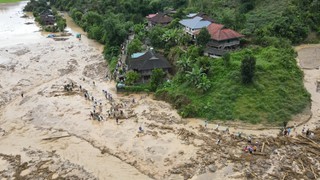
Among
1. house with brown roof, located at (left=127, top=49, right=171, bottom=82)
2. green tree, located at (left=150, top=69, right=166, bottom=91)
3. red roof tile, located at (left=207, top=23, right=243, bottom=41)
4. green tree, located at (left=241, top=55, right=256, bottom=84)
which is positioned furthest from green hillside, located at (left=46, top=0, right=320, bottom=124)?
red roof tile, located at (left=207, top=23, right=243, bottom=41)

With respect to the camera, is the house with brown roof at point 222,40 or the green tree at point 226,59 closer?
the green tree at point 226,59

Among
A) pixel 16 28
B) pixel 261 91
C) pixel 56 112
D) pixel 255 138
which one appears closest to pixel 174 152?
pixel 255 138

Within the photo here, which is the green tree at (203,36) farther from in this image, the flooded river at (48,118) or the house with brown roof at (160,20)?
the house with brown roof at (160,20)

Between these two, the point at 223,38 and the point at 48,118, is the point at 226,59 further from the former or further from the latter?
the point at 48,118

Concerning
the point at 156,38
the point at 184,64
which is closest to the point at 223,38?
the point at 184,64

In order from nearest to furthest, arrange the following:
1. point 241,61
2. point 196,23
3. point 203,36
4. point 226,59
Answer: point 241,61 → point 226,59 → point 203,36 → point 196,23

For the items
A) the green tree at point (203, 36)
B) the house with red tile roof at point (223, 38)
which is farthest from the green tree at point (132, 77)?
the house with red tile roof at point (223, 38)
